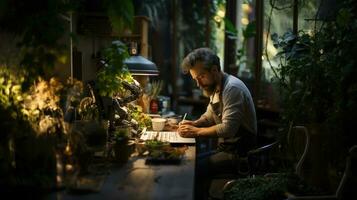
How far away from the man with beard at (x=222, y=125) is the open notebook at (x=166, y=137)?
6cm

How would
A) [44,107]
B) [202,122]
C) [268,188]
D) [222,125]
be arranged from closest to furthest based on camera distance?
[44,107] → [268,188] → [222,125] → [202,122]

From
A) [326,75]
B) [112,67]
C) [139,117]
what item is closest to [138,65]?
[139,117]

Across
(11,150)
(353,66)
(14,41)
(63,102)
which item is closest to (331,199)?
(353,66)

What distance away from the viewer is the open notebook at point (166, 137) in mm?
3109

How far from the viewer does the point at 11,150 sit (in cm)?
190

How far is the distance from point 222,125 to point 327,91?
0.81 metres

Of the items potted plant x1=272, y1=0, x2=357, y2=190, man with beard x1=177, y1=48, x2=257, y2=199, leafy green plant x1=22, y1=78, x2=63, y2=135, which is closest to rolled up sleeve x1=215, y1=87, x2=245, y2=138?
man with beard x1=177, y1=48, x2=257, y2=199

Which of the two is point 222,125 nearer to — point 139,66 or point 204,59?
point 204,59

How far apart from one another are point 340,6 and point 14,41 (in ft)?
8.45

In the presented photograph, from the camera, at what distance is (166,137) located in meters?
3.24

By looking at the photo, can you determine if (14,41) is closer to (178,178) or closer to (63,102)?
(63,102)

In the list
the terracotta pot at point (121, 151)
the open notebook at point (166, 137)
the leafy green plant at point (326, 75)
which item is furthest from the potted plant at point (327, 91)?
the terracotta pot at point (121, 151)

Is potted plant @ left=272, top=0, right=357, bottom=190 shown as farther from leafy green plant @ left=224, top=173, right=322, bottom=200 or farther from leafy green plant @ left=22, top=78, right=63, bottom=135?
leafy green plant @ left=22, top=78, right=63, bottom=135

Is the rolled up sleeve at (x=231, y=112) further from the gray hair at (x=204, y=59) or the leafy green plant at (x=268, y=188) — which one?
the leafy green plant at (x=268, y=188)
